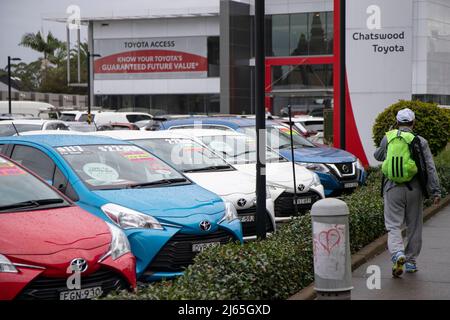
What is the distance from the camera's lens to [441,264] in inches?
400

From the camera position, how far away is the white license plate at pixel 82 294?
655cm

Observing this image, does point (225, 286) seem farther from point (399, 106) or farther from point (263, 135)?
point (399, 106)

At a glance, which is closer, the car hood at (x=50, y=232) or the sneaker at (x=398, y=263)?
the car hood at (x=50, y=232)

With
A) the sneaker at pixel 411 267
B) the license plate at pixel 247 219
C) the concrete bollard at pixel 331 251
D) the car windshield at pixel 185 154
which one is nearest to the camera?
the concrete bollard at pixel 331 251

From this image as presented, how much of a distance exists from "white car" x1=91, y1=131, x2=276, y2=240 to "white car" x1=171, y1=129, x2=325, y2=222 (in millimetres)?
1127

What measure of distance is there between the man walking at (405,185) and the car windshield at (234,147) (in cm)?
461

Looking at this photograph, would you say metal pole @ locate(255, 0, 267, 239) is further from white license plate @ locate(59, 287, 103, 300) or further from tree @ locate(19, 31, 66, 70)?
tree @ locate(19, 31, 66, 70)

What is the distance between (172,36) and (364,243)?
53.4 meters

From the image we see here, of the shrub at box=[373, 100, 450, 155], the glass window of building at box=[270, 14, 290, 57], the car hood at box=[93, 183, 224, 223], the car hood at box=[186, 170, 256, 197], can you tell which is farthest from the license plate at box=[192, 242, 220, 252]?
the glass window of building at box=[270, 14, 290, 57]

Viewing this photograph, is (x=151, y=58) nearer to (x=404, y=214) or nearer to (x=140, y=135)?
(x=140, y=135)

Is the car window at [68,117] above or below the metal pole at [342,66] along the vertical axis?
below

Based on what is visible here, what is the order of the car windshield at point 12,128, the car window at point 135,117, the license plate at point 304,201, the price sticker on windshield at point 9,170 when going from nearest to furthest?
the price sticker on windshield at point 9,170, the license plate at point 304,201, the car windshield at point 12,128, the car window at point 135,117

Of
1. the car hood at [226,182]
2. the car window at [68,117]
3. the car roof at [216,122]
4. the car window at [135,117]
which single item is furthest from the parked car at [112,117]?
the car hood at [226,182]

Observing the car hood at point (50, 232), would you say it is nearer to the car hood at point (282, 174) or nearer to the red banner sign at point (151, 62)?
the car hood at point (282, 174)
